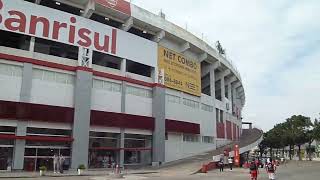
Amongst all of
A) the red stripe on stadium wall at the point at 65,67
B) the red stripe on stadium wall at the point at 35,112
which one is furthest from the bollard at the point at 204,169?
the red stripe on stadium wall at the point at 35,112

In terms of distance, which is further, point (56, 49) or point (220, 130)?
→ point (220, 130)

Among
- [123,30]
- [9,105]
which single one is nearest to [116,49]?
[123,30]

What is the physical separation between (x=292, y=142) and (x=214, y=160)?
2253 inches

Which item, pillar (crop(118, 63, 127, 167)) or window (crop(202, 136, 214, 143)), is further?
window (crop(202, 136, 214, 143))

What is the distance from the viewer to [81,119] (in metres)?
39.3

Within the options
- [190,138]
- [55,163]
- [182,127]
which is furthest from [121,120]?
[190,138]

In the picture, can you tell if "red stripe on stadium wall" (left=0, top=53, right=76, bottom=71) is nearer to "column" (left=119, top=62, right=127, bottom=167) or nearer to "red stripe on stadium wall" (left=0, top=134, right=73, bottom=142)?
"column" (left=119, top=62, right=127, bottom=167)

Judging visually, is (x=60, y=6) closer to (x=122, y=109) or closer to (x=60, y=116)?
(x=60, y=116)

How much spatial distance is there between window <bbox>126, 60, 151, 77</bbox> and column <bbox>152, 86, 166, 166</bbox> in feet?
11.1

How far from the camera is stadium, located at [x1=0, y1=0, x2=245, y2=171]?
3647 cm

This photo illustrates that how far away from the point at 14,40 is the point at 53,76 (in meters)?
6.16

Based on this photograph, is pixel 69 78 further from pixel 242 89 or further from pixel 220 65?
pixel 242 89

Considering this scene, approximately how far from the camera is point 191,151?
182 ft

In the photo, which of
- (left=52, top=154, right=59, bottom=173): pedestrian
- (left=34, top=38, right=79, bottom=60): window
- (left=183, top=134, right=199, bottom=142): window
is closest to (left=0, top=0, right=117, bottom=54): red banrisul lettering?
(left=34, top=38, right=79, bottom=60): window
